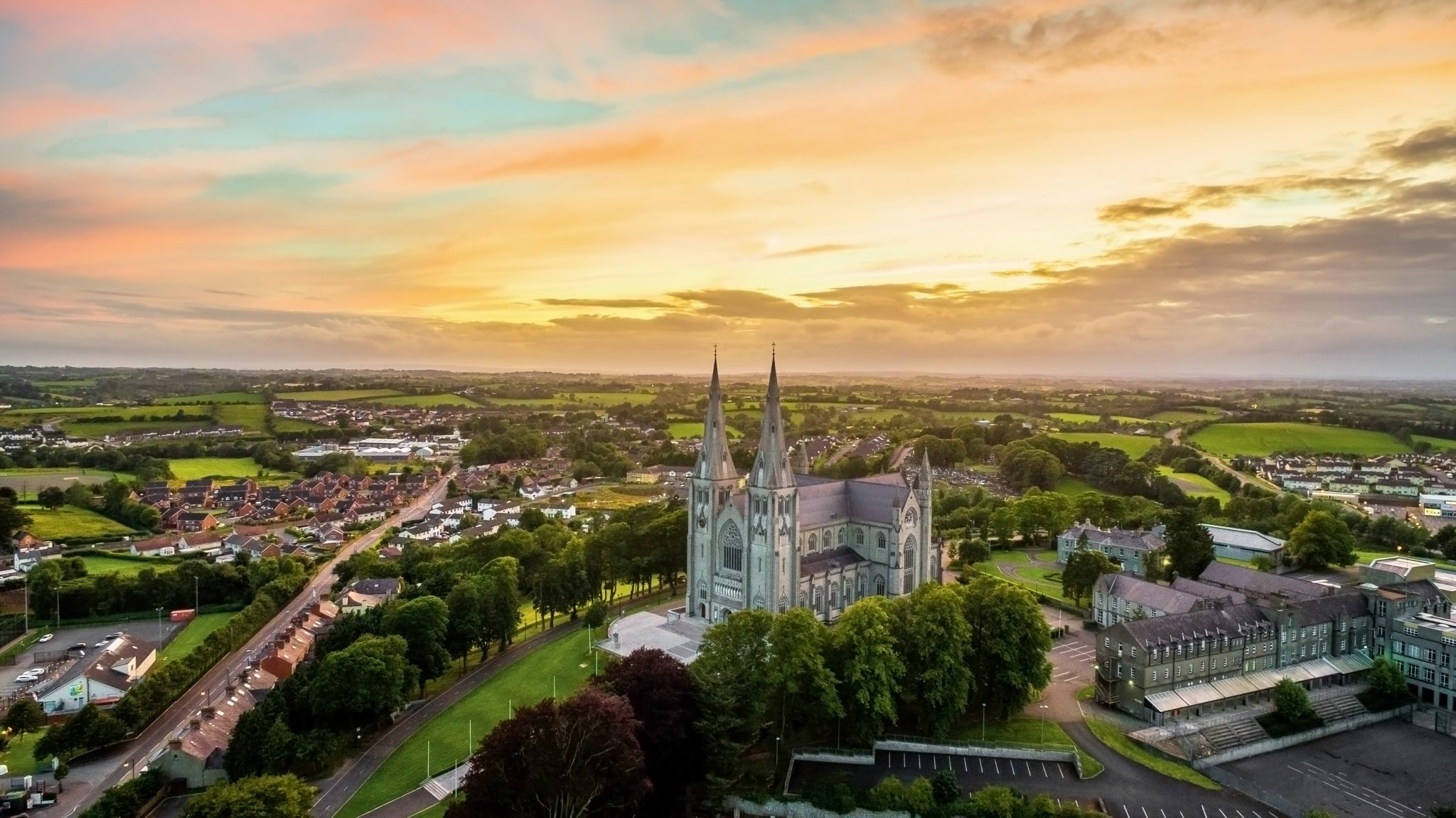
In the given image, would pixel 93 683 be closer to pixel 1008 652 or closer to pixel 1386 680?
pixel 1008 652

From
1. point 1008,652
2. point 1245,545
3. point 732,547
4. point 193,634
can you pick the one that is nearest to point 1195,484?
point 1245,545

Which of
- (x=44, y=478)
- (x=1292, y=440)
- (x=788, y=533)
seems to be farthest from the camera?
(x=1292, y=440)

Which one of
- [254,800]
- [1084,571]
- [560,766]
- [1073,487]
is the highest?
[1084,571]

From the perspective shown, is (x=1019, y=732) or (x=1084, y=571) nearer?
(x=1019, y=732)

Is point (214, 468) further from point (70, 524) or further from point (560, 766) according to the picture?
point (560, 766)

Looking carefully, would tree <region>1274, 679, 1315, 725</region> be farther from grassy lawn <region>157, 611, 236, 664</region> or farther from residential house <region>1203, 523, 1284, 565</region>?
grassy lawn <region>157, 611, 236, 664</region>

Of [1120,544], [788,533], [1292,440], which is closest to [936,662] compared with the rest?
[788,533]

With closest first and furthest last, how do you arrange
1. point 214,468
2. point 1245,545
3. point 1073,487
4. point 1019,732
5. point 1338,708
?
1. point 1019,732
2. point 1338,708
3. point 1245,545
4. point 1073,487
5. point 214,468

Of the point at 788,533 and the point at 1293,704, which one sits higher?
the point at 788,533
